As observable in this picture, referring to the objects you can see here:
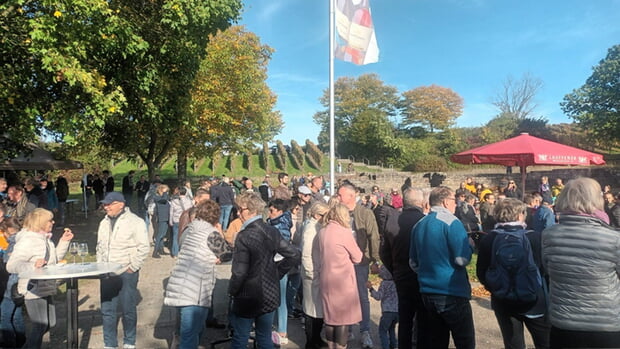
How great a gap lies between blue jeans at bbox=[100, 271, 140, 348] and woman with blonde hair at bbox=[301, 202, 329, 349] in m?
1.87

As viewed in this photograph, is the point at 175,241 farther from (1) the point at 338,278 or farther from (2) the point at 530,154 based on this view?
(2) the point at 530,154

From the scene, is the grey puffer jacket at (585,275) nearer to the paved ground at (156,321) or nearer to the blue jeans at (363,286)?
the blue jeans at (363,286)

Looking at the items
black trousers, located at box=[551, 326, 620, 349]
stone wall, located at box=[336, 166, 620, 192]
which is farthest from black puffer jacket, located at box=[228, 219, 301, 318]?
stone wall, located at box=[336, 166, 620, 192]

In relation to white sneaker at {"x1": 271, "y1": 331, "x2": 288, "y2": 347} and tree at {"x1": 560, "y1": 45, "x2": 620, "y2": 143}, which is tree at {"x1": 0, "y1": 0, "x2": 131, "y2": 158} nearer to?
white sneaker at {"x1": 271, "y1": 331, "x2": 288, "y2": 347}

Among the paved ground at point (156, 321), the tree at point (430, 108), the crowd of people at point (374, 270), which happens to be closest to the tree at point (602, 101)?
the tree at point (430, 108)

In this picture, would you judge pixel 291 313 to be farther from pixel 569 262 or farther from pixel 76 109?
pixel 76 109

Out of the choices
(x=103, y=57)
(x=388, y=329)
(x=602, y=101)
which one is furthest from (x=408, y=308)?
(x=602, y=101)

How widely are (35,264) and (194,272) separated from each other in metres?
1.64

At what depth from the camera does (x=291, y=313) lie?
514cm

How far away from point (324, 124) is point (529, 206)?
5831 centimetres

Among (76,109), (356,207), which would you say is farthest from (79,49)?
(356,207)

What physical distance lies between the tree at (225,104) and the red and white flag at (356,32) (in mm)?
9226

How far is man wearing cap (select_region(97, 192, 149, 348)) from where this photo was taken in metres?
3.95

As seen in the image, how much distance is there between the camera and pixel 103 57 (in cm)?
792
